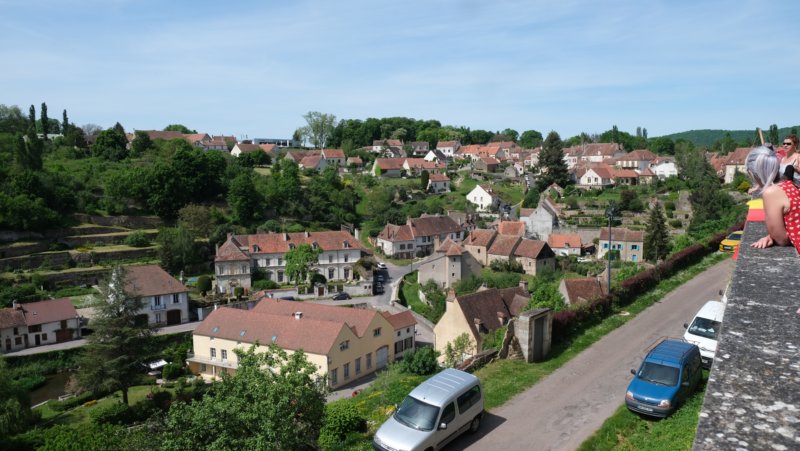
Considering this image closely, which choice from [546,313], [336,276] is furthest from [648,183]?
[546,313]

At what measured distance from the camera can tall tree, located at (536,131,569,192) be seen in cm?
7638

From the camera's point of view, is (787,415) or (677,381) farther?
(677,381)

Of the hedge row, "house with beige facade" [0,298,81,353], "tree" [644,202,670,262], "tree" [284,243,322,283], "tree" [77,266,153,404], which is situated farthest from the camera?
"tree" [284,243,322,283]

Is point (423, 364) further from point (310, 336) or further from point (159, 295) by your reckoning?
point (159, 295)

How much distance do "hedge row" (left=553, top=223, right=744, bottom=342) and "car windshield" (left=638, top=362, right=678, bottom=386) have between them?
12.7 feet

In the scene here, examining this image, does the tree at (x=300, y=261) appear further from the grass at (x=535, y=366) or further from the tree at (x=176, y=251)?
the grass at (x=535, y=366)

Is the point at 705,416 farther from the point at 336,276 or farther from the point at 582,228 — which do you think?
the point at 582,228

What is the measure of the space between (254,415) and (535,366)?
6.77 meters

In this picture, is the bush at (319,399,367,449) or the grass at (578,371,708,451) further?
the bush at (319,399,367,449)

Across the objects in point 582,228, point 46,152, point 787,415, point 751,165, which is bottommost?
point 582,228

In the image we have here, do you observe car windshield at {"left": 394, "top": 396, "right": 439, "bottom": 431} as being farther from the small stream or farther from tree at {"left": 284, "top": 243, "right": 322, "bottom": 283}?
tree at {"left": 284, "top": 243, "right": 322, "bottom": 283}

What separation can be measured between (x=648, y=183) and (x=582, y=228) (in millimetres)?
24577

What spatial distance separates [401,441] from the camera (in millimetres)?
9266

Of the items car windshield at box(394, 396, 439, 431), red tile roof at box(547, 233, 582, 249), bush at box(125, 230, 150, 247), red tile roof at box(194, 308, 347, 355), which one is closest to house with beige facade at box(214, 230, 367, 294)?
bush at box(125, 230, 150, 247)
